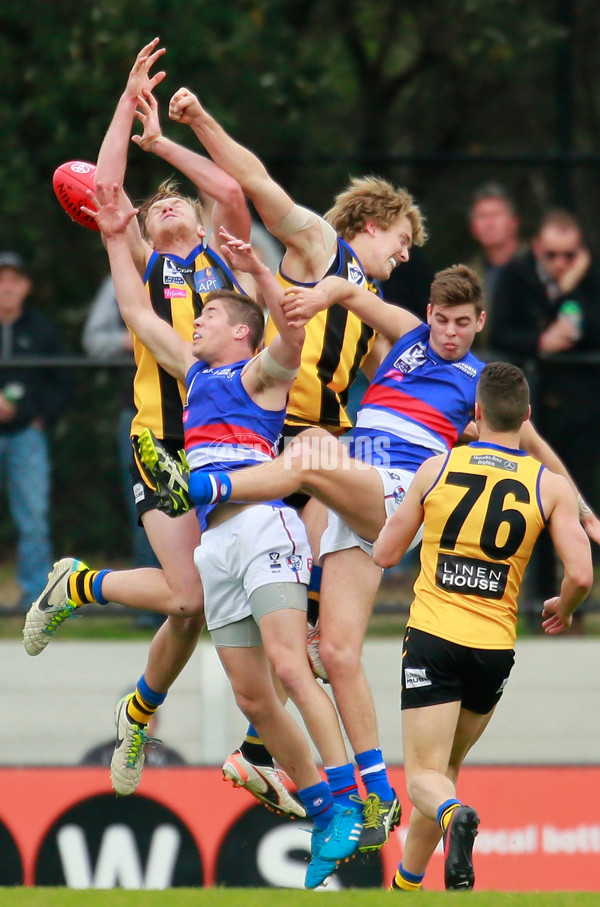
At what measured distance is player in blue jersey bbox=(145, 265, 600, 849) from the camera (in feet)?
20.2

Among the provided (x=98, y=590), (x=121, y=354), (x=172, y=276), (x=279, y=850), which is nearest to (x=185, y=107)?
(x=172, y=276)

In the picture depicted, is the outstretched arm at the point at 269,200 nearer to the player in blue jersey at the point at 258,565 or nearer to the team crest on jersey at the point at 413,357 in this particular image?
the player in blue jersey at the point at 258,565

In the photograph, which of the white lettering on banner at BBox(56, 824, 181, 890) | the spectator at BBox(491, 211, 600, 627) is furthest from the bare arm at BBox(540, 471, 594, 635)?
the spectator at BBox(491, 211, 600, 627)

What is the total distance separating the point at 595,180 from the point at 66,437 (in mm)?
4889

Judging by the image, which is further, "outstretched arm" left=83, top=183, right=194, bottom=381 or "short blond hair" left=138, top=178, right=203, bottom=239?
"short blond hair" left=138, top=178, right=203, bottom=239

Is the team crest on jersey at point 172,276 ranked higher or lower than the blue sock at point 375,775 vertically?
higher

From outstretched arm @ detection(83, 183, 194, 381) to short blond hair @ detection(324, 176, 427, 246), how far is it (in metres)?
0.90

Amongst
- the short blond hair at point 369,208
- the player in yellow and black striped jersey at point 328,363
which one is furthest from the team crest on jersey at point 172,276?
the short blond hair at point 369,208

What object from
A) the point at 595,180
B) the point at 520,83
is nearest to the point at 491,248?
the point at 595,180

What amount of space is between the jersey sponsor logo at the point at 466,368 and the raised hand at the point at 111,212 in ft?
4.95

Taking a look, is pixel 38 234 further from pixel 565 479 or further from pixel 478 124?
pixel 565 479

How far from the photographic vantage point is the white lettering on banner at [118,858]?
8000 mm

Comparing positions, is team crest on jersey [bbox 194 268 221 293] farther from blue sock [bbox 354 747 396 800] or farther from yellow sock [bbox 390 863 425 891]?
yellow sock [bbox 390 863 425 891]

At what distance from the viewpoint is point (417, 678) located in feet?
20.8
